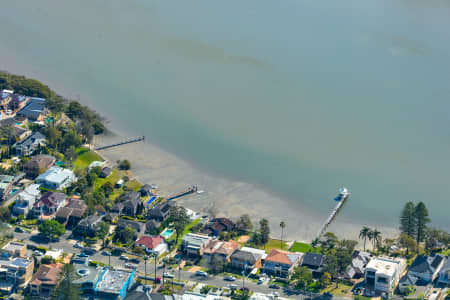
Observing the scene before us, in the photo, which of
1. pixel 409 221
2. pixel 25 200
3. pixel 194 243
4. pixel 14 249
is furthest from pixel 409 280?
pixel 25 200

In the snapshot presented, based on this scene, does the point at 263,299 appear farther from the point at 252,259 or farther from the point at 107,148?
the point at 107,148

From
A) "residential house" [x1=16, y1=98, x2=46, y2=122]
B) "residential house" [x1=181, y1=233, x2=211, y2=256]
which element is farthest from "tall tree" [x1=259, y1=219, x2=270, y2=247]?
"residential house" [x1=16, y1=98, x2=46, y2=122]

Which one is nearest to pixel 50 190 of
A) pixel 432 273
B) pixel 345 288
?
pixel 345 288

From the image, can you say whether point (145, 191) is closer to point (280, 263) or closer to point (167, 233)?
point (167, 233)

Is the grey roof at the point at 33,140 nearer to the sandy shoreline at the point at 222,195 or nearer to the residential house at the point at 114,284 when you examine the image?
the sandy shoreline at the point at 222,195

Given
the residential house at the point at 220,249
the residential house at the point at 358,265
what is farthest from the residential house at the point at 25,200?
the residential house at the point at 358,265
